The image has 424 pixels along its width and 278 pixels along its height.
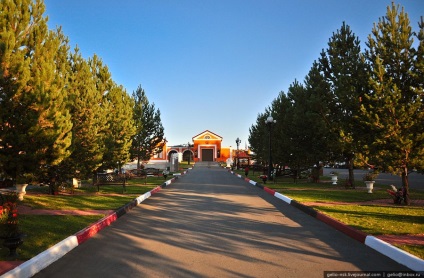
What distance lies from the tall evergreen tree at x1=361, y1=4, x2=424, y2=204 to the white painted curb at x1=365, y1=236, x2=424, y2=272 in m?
6.12

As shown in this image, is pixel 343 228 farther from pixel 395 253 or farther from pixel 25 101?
pixel 25 101

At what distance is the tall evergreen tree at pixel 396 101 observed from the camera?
37.0ft

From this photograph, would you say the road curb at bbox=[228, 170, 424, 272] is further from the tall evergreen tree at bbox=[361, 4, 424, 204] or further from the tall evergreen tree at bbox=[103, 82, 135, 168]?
the tall evergreen tree at bbox=[103, 82, 135, 168]

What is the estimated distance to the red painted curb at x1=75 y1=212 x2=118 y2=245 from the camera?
21.8 feet

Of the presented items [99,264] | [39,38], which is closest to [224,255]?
[99,264]

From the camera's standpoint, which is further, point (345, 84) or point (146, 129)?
point (146, 129)

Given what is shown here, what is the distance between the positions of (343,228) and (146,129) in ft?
92.6

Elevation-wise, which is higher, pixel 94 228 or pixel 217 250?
pixel 94 228

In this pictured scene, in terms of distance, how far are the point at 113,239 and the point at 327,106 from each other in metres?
16.1

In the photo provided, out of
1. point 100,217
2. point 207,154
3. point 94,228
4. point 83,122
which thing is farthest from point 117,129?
point 207,154

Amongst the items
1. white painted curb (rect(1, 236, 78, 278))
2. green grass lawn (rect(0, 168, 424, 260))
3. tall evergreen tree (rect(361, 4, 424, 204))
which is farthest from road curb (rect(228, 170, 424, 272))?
white painted curb (rect(1, 236, 78, 278))

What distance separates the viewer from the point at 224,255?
5590 millimetres

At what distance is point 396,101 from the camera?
1145 centimetres

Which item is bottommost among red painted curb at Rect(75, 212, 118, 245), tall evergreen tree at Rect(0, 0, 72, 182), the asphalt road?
the asphalt road
